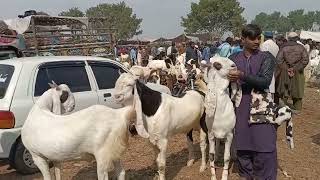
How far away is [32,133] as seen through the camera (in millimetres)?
4887

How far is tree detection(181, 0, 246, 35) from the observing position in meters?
67.5

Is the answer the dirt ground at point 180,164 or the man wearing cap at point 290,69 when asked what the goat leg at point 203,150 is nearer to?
the dirt ground at point 180,164

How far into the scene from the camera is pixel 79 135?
4.76 metres

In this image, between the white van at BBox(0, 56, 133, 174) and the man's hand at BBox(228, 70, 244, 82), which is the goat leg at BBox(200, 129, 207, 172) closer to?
the white van at BBox(0, 56, 133, 174)

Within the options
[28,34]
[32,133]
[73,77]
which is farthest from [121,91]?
[28,34]

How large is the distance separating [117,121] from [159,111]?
1.11m

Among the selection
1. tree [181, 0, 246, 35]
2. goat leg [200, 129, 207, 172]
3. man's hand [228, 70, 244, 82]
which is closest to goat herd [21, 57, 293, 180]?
man's hand [228, 70, 244, 82]

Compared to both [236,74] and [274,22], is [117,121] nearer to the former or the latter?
[236,74]

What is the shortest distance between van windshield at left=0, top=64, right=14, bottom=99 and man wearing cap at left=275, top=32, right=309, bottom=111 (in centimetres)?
549

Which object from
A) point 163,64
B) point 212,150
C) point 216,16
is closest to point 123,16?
point 216,16

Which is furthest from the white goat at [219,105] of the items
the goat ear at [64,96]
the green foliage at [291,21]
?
the green foliage at [291,21]

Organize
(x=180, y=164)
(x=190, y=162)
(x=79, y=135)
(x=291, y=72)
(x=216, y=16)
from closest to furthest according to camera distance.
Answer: (x=79, y=135), (x=190, y=162), (x=180, y=164), (x=291, y=72), (x=216, y=16)

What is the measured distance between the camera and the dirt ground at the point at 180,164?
6785 mm

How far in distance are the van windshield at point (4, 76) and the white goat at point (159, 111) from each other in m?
2.04
